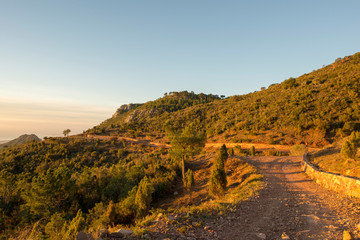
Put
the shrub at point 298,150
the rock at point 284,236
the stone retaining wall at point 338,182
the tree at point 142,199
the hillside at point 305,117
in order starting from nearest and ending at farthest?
the rock at point 284,236 < the stone retaining wall at point 338,182 < the tree at point 142,199 < the shrub at point 298,150 < the hillside at point 305,117

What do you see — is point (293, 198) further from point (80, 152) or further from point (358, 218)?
point (80, 152)

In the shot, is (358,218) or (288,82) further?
(288,82)

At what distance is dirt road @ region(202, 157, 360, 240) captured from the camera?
548 centimetres

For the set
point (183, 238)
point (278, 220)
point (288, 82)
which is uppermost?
point (288, 82)

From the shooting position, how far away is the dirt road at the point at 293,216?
5.48 meters

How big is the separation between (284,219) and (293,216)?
0.57m

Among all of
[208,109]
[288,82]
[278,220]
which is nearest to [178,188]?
[278,220]

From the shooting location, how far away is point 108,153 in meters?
40.4

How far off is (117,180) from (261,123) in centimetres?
3079

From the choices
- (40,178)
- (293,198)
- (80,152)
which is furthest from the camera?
(80,152)

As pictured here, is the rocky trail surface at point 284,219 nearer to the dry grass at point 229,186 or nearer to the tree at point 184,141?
the dry grass at point 229,186

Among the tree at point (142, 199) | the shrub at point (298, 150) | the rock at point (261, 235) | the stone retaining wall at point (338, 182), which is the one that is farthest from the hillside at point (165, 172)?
the shrub at point (298, 150)

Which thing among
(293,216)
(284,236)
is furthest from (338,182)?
(284,236)

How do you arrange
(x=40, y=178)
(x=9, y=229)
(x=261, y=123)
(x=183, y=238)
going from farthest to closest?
(x=261, y=123) → (x=40, y=178) → (x=9, y=229) → (x=183, y=238)
